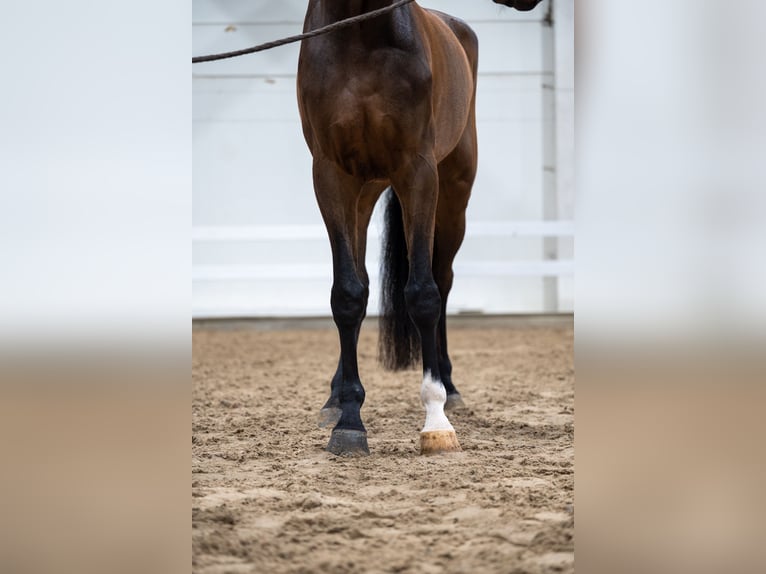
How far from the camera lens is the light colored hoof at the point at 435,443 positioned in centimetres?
305

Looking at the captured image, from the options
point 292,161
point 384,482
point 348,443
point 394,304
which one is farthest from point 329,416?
point 292,161

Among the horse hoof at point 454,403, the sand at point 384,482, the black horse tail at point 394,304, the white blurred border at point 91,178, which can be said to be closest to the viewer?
the white blurred border at point 91,178

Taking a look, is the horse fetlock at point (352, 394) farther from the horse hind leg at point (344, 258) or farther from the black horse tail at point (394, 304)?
the black horse tail at point (394, 304)

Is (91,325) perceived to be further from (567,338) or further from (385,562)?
(567,338)

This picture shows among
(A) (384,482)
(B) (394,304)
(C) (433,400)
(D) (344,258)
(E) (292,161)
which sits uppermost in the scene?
(E) (292,161)

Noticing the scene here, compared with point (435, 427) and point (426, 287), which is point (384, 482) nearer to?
point (435, 427)

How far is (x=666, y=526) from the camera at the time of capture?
138 cm

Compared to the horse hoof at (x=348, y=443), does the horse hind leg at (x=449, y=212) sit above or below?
above

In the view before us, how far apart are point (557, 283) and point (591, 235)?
8150mm

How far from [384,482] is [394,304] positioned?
1735mm

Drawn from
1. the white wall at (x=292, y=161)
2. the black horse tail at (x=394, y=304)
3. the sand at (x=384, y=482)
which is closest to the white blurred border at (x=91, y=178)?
the sand at (x=384, y=482)

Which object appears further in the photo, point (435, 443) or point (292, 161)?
point (292, 161)

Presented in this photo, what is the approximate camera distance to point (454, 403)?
4090 millimetres

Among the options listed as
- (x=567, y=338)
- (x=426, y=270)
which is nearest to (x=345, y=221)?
(x=426, y=270)
